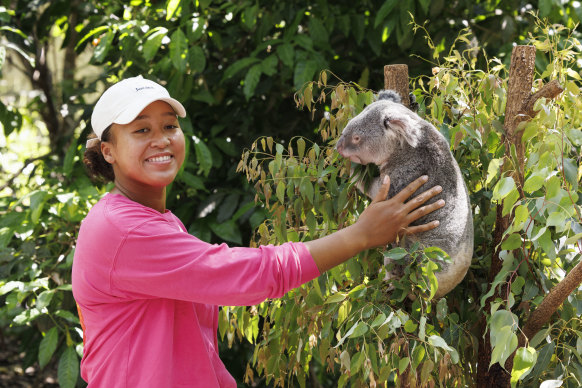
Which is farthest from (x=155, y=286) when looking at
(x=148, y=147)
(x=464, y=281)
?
(x=464, y=281)

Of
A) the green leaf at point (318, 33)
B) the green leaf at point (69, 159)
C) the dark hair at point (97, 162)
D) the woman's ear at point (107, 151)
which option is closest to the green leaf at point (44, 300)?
the green leaf at point (69, 159)

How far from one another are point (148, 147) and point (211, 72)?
1941mm

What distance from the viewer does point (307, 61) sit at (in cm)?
285

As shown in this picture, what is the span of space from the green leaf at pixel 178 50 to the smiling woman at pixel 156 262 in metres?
1.25

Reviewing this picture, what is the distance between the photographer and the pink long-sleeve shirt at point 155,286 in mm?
1372

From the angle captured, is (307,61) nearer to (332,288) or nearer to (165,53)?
(165,53)

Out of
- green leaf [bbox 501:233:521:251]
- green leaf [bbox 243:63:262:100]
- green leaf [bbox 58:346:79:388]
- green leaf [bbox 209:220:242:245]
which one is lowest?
green leaf [bbox 58:346:79:388]

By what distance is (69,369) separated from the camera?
278 centimetres

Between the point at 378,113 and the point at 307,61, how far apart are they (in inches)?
50.8

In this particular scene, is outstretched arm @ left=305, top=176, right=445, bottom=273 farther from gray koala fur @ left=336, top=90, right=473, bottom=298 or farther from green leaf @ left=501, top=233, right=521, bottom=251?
green leaf @ left=501, top=233, right=521, bottom=251

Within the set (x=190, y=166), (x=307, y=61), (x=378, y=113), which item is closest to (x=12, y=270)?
(x=190, y=166)

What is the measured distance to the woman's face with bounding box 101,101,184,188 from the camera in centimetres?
151

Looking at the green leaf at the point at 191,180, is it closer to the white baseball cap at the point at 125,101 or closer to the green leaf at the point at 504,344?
the white baseball cap at the point at 125,101

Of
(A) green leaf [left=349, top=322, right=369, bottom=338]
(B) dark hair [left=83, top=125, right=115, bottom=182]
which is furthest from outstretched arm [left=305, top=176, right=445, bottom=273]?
(B) dark hair [left=83, top=125, right=115, bottom=182]
